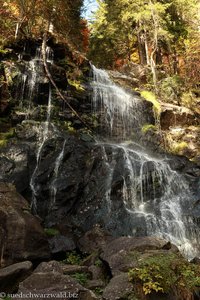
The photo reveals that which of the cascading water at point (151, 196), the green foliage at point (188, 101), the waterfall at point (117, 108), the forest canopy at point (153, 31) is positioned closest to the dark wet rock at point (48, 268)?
the cascading water at point (151, 196)

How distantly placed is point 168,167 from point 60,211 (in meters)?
5.08

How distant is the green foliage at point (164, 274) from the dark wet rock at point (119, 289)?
0.16 m

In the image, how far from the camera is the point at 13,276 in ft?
21.8

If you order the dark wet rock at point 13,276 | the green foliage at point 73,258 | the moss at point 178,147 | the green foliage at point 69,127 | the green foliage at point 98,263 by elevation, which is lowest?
the green foliage at point 73,258

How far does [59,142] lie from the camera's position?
13.5 metres

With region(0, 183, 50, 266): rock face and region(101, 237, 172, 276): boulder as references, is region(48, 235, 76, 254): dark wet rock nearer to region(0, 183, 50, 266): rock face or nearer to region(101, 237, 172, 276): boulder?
region(0, 183, 50, 266): rock face

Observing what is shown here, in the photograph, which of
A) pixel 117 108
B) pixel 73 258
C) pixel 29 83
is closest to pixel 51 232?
pixel 73 258

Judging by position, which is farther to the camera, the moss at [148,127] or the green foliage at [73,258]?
the moss at [148,127]

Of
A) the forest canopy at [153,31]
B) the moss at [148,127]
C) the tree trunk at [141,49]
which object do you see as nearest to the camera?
the moss at [148,127]

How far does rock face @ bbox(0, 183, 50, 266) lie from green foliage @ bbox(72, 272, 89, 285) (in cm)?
154

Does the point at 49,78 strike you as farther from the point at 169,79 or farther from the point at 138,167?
the point at 169,79

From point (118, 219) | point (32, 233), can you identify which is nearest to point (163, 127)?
point (118, 219)

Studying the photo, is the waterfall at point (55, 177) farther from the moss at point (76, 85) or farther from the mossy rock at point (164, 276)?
the mossy rock at point (164, 276)

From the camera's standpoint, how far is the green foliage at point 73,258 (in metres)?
9.17
